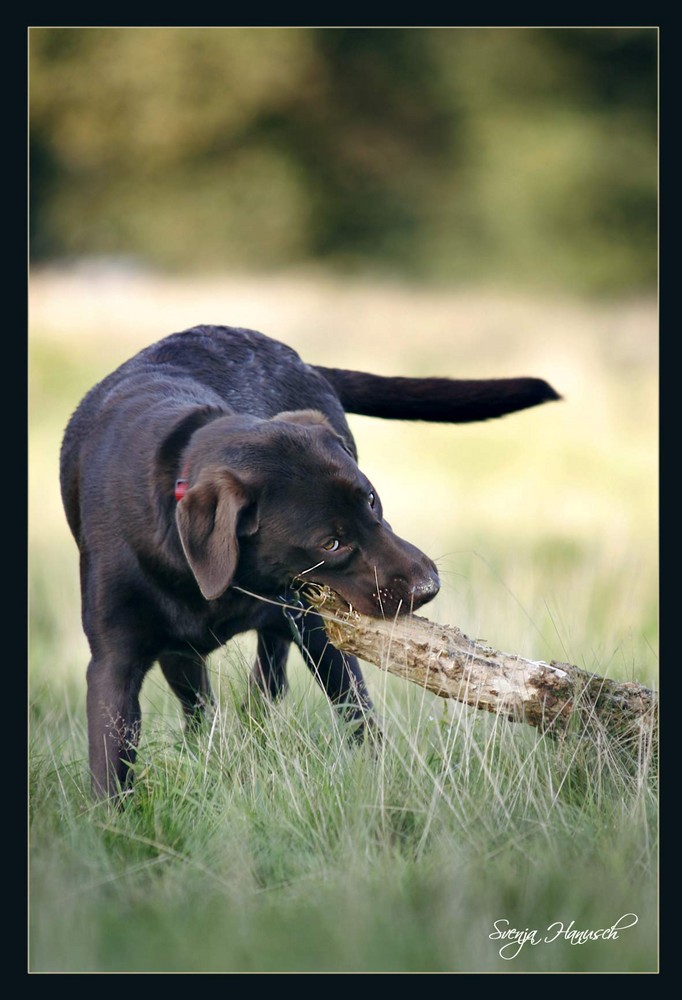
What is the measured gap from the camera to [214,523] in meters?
3.28

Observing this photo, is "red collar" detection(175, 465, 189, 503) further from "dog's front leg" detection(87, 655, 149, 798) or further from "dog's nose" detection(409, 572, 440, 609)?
"dog's nose" detection(409, 572, 440, 609)

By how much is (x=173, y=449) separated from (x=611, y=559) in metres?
2.07

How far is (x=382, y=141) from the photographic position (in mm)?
4535

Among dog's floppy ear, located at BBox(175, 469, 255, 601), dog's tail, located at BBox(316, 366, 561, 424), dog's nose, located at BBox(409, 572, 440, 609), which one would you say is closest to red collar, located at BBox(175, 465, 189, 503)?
dog's floppy ear, located at BBox(175, 469, 255, 601)

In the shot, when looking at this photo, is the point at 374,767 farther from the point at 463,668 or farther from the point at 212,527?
the point at 212,527

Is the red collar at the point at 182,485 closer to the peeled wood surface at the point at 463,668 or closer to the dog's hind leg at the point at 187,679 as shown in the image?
the peeled wood surface at the point at 463,668

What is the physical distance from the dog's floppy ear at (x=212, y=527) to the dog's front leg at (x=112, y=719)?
0.55 metres

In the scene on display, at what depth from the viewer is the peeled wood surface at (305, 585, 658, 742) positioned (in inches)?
136

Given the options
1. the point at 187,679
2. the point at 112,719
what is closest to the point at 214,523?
the point at 112,719

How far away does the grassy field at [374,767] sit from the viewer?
10.7ft

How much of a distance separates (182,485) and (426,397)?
1.40 m

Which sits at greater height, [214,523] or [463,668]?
[214,523]

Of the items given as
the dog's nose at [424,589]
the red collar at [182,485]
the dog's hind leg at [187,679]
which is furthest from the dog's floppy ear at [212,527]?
the dog's hind leg at [187,679]

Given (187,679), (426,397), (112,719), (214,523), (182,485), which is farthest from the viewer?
(426,397)
